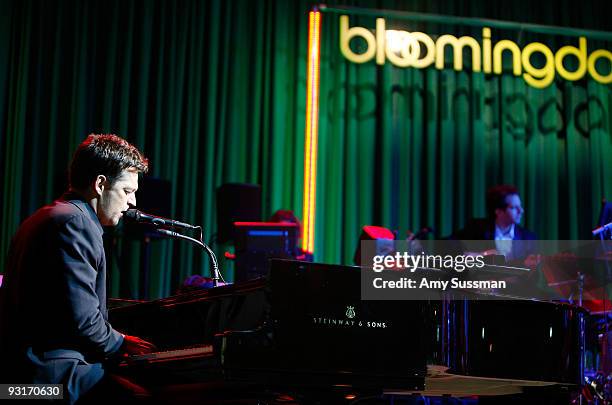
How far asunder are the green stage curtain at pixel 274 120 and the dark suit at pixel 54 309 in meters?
4.08

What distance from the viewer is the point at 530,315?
3.42 meters

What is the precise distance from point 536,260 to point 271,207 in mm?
2978

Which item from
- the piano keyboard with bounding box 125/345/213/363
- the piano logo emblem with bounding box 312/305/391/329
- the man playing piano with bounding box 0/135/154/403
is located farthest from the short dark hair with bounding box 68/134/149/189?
the piano logo emblem with bounding box 312/305/391/329

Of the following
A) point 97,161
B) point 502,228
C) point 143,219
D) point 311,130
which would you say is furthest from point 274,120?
point 97,161

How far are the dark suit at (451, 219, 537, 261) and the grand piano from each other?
267 cm

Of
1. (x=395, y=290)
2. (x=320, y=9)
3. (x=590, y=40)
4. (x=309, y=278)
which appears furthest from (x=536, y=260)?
(x=590, y=40)

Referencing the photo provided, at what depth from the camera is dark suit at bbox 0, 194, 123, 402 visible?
8.45 ft

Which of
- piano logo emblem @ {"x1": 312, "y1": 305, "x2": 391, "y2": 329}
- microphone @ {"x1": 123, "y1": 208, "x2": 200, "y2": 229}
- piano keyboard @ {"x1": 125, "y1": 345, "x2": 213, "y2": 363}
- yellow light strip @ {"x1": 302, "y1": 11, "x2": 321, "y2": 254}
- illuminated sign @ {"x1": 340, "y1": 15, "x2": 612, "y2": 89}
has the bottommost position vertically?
piano keyboard @ {"x1": 125, "y1": 345, "x2": 213, "y2": 363}

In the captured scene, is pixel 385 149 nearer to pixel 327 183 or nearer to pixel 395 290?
pixel 327 183

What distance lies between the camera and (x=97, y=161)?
2.92 meters

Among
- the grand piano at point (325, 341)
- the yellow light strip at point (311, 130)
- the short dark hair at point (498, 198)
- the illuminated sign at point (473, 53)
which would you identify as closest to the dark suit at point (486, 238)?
the short dark hair at point (498, 198)

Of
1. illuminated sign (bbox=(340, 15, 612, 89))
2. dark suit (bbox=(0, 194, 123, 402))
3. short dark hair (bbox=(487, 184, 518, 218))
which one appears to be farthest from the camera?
illuminated sign (bbox=(340, 15, 612, 89))

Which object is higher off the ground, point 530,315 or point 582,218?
point 582,218

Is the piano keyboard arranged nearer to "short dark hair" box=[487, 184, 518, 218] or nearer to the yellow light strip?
"short dark hair" box=[487, 184, 518, 218]
